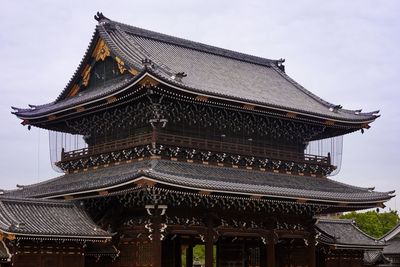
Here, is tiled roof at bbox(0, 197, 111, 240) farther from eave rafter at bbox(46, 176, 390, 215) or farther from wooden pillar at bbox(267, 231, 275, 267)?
wooden pillar at bbox(267, 231, 275, 267)

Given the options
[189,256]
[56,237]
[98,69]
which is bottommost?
[189,256]

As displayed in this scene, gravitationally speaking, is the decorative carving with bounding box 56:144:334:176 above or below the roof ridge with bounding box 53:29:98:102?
below

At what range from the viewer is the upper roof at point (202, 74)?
41469 mm

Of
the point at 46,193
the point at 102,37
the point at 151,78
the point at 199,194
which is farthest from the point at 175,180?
the point at 102,37

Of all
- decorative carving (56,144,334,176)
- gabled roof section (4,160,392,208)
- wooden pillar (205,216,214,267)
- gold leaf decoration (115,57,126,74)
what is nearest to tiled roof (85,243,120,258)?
gabled roof section (4,160,392,208)

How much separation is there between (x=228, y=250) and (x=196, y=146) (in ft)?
27.3

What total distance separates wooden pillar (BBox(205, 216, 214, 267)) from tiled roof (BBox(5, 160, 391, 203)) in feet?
8.63

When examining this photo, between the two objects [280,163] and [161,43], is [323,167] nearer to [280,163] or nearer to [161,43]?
Result: [280,163]

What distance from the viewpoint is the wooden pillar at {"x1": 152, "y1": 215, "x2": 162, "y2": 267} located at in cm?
3575

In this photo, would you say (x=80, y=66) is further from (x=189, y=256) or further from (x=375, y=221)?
(x=375, y=221)

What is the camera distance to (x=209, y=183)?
36.6 meters

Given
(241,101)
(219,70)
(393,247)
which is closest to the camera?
(241,101)

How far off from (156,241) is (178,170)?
3976mm

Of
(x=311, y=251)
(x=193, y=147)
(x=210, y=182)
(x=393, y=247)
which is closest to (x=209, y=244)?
(x=210, y=182)
